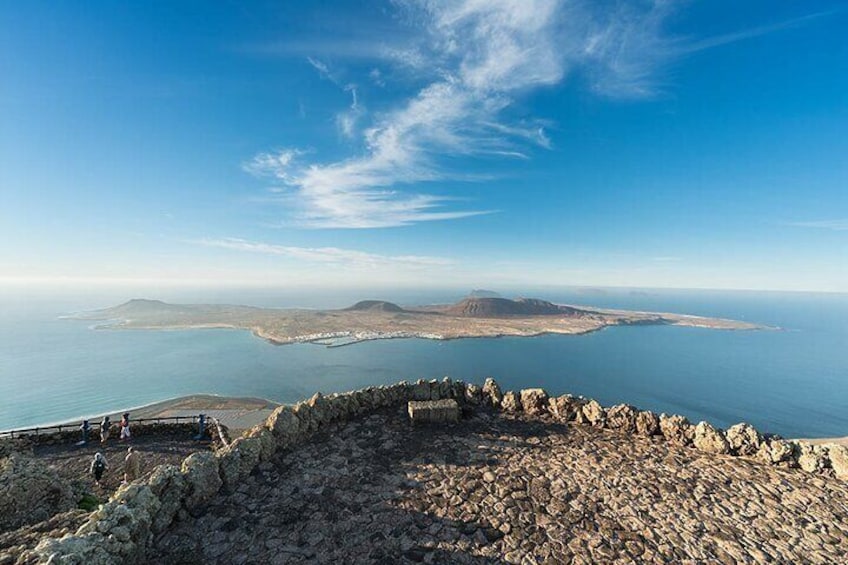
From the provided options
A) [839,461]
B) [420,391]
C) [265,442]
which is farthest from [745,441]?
[265,442]

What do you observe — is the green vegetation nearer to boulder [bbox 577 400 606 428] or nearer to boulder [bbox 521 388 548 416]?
boulder [bbox 521 388 548 416]

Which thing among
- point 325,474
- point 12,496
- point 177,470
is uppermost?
point 177,470

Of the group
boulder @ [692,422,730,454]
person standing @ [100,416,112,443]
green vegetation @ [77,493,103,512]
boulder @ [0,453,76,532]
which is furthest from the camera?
person standing @ [100,416,112,443]

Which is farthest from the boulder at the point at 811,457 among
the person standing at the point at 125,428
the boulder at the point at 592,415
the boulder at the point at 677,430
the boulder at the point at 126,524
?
the person standing at the point at 125,428

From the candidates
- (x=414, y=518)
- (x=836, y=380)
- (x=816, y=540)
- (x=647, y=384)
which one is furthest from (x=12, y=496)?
(x=836, y=380)

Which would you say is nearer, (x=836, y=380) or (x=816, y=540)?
(x=816, y=540)

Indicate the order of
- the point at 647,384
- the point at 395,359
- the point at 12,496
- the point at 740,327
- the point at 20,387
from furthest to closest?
the point at 740,327 < the point at 395,359 < the point at 647,384 < the point at 20,387 < the point at 12,496

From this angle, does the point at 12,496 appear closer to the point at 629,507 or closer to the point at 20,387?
the point at 629,507

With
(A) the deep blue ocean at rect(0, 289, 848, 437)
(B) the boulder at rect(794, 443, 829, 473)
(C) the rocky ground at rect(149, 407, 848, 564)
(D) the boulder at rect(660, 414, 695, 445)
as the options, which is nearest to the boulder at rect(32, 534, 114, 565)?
(C) the rocky ground at rect(149, 407, 848, 564)
